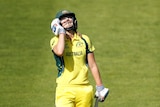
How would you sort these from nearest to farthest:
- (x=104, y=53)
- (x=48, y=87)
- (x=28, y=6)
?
1. (x=48, y=87)
2. (x=104, y=53)
3. (x=28, y=6)

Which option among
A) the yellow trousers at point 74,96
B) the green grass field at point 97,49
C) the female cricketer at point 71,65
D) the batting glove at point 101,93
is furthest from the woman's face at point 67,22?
the green grass field at point 97,49

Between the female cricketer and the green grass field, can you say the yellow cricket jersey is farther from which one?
the green grass field

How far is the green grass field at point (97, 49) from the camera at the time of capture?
14.0 metres

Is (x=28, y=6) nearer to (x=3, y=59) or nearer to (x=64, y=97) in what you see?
(x=3, y=59)

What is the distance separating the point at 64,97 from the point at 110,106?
3833mm

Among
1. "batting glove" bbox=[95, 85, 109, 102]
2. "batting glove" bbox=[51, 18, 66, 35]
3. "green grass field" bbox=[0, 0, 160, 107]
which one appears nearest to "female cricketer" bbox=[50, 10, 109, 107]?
"batting glove" bbox=[51, 18, 66, 35]

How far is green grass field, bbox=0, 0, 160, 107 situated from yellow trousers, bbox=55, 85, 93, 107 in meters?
3.60

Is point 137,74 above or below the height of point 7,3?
below

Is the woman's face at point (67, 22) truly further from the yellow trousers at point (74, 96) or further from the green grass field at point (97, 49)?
the green grass field at point (97, 49)

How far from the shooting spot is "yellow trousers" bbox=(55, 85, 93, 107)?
9594 millimetres

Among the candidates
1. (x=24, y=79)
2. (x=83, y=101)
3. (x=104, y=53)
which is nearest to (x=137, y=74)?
(x=104, y=53)

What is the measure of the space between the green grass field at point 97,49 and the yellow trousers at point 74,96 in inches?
142

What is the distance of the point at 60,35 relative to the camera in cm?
952

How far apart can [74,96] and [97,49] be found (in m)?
7.47
